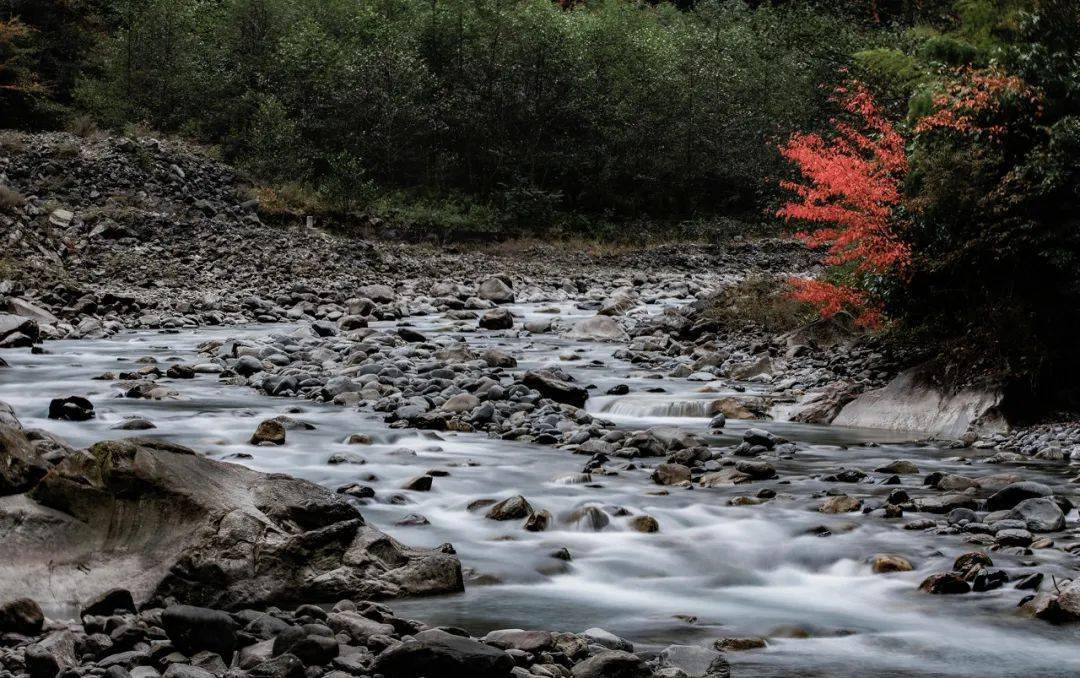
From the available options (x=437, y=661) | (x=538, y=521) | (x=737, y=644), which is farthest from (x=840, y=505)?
(x=437, y=661)

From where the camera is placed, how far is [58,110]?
34.8m

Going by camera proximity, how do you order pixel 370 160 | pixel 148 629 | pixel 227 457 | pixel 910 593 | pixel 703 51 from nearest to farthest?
pixel 148 629, pixel 910 593, pixel 227 457, pixel 370 160, pixel 703 51

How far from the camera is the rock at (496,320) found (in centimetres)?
1967

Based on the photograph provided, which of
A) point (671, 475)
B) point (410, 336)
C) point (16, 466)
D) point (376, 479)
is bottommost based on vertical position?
point (410, 336)

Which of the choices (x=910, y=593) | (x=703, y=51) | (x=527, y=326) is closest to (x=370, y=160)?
(x=703, y=51)

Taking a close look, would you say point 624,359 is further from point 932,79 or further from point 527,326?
point 932,79

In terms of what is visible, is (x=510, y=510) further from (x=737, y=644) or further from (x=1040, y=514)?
(x=1040, y=514)

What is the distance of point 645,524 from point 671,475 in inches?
46.3

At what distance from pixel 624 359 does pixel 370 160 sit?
27325mm

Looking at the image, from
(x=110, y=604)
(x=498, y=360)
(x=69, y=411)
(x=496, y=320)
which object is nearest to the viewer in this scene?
(x=110, y=604)

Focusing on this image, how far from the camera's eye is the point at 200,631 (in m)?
3.81

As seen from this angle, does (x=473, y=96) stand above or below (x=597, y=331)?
above

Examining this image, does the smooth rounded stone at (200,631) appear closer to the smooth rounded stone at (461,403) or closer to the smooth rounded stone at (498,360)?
the smooth rounded stone at (461,403)

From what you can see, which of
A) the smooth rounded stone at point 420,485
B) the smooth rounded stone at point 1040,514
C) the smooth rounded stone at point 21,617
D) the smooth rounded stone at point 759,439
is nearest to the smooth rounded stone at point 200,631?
the smooth rounded stone at point 21,617
